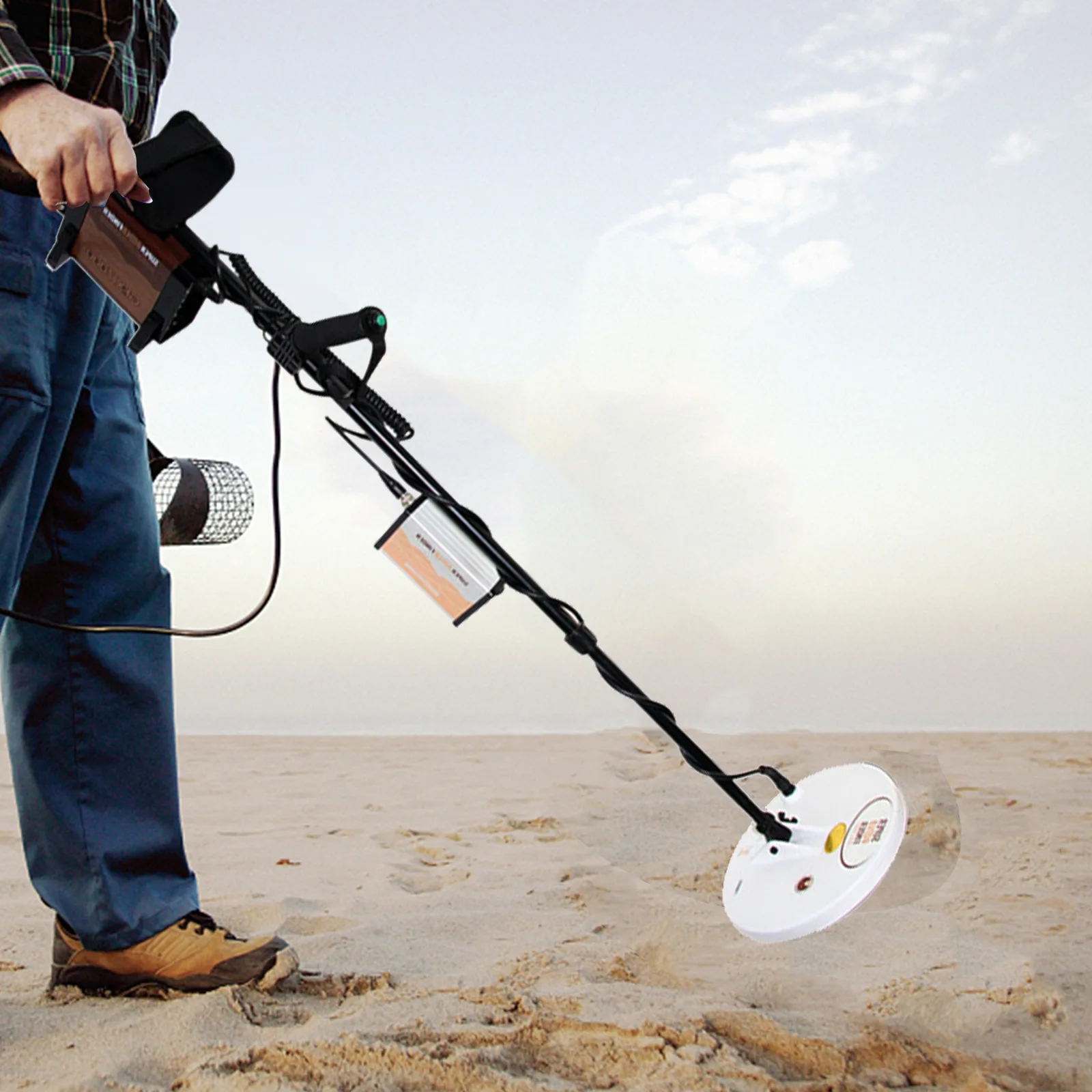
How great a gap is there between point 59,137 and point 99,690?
29.8 inches

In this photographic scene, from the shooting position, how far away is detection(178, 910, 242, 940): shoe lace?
1408 millimetres

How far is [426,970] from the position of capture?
4.80ft

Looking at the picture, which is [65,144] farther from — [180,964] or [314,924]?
[314,924]

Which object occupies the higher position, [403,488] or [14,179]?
[14,179]

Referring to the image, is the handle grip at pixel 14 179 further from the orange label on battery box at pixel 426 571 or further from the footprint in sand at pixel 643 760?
the footprint in sand at pixel 643 760

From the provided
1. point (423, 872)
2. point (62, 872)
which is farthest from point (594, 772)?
point (62, 872)

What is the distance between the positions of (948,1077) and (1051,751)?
11.4 feet

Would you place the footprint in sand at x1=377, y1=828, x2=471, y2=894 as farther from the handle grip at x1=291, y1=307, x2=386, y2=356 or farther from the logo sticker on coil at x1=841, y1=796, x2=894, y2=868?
the handle grip at x1=291, y1=307, x2=386, y2=356

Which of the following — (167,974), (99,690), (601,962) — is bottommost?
(167,974)

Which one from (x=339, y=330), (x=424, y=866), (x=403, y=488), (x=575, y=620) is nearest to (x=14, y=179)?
(x=339, y=330)

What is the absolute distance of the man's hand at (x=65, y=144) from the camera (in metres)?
0.99

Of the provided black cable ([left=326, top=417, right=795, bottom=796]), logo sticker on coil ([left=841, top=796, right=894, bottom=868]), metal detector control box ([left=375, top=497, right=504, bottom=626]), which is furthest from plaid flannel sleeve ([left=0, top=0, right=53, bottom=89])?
logo sticker on coil ([left=841, top=796, right=894, bottom=868])

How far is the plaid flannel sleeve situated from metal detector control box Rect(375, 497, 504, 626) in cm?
64

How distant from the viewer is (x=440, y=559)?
132cm
